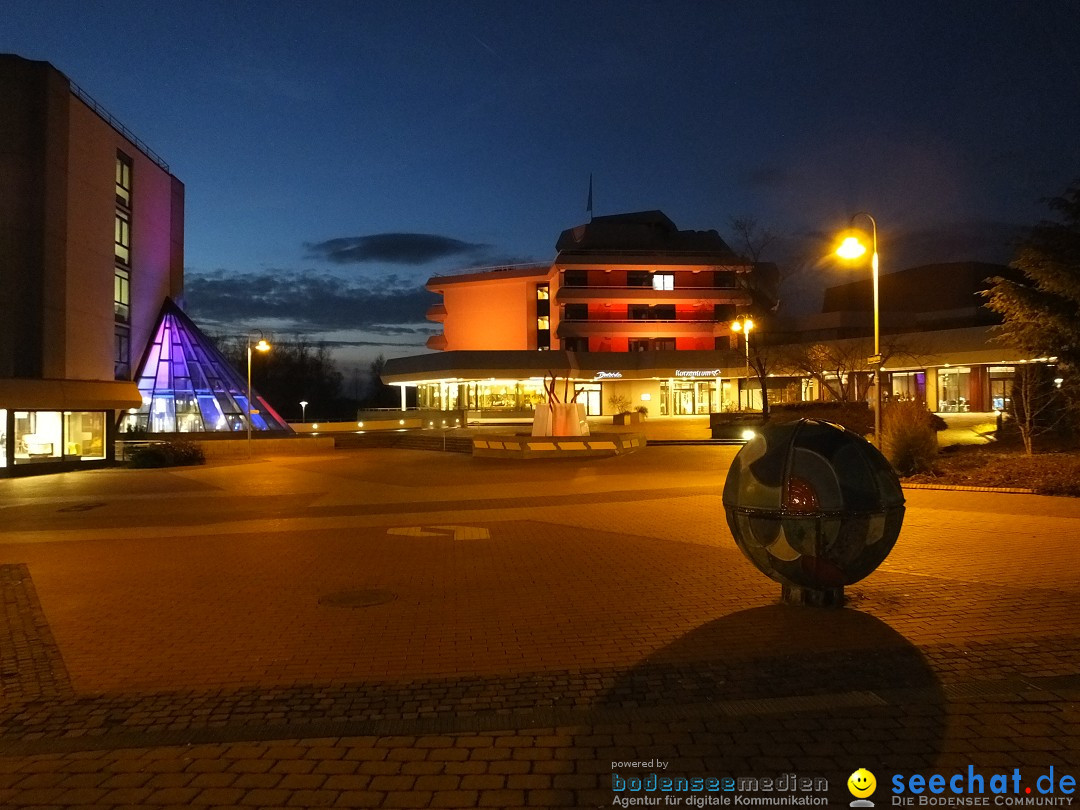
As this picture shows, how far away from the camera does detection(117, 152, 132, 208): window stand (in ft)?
124

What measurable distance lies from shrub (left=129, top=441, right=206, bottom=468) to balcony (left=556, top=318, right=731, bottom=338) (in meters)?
38.2

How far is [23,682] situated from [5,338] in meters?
29.0

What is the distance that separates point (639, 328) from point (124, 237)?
123 ft

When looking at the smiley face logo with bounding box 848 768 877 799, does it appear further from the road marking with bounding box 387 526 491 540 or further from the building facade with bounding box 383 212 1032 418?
the building facade with bounding box 383 212 1032 418

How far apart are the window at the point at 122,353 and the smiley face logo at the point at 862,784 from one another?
39.1 meters

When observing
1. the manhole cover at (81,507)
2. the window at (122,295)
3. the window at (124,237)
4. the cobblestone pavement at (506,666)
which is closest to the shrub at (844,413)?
the cobblestone pavement at (506,666)

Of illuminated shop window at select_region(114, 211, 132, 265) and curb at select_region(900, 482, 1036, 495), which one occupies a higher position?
illuminated shop window at select_region(114, 211, 132, 265)

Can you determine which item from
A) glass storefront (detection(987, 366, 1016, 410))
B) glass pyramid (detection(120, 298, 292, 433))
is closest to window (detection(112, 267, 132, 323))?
glass pyramid (detection(120, 298, 292, 433))

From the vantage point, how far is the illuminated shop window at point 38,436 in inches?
1099

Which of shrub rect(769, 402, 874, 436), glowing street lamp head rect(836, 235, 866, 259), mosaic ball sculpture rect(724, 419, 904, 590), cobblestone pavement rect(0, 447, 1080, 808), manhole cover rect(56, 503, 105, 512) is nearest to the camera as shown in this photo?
cobblestone pavement rect(0, 447, 1080, 808)

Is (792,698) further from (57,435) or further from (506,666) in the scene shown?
(57,435)

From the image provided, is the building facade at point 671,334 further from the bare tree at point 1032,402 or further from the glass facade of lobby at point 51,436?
the glass facade of lobby at point 51,436

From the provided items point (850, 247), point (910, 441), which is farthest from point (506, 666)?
point (910, 441)

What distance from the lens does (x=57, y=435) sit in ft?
94.9
